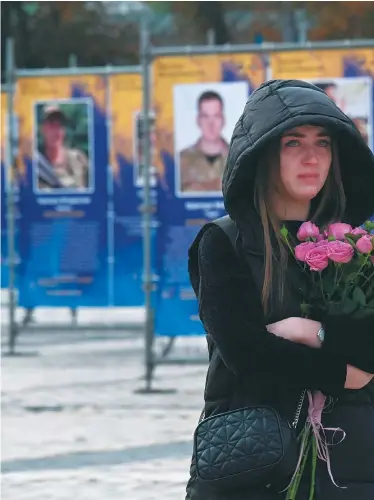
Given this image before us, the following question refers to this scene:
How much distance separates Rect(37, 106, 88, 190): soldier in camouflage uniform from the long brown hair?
909 cm

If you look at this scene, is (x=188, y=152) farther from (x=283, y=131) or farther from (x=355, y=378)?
(x=355, y=378)

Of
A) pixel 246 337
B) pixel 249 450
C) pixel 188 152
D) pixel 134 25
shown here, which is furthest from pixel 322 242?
pixel 134 25

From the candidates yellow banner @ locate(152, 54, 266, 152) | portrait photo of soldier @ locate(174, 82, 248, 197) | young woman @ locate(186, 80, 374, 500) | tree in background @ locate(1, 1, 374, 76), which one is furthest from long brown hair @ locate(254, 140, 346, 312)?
tree in background @ locate(1, 1, 374, 76)

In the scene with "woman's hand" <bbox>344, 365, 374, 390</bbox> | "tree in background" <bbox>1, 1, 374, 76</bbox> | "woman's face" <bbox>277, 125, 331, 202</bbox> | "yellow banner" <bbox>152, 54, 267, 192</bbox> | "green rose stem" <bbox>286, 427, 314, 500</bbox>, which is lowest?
"green rose stem" <bbox>286, 427, 314, 500</bbox>

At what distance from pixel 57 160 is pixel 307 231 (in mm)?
9347

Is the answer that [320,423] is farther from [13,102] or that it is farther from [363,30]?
[363,30]

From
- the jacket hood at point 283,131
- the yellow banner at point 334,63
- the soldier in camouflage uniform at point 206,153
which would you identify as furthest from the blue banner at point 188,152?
the jacket hood at point 283,131

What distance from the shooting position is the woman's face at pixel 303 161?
2953 millimetres

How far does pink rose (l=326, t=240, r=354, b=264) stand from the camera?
276 centimetres

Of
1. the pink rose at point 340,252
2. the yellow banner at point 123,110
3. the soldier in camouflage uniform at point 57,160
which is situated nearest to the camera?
the pink rose at point 340,252

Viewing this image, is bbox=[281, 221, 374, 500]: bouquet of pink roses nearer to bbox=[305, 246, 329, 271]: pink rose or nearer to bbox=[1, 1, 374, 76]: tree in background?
bbox=[305, 246, 329, 271]: pink rose

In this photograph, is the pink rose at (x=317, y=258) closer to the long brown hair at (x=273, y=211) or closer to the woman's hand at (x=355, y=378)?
the long brown hair at (x=273, y=211)

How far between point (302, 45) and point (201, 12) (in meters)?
19.3

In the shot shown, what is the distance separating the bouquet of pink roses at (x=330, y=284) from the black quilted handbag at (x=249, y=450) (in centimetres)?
4
